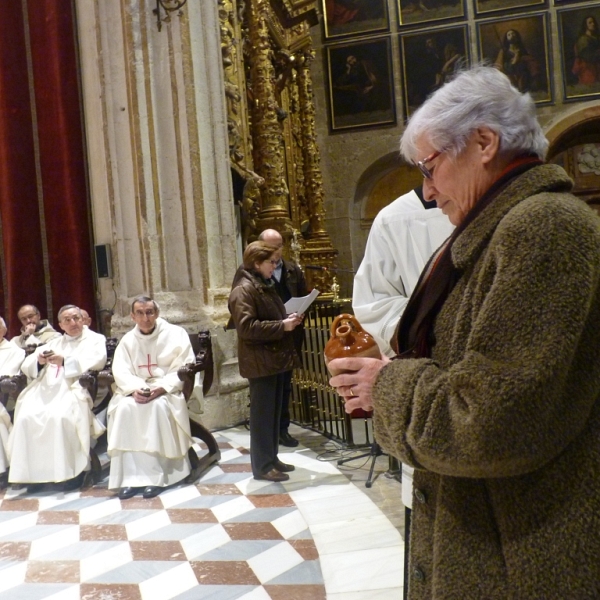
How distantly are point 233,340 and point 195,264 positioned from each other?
0.86 meters

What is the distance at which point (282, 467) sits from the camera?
16.4ft

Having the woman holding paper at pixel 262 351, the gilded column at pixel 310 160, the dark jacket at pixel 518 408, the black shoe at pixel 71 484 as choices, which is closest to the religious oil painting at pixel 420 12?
the gilded column at pixel 310 160

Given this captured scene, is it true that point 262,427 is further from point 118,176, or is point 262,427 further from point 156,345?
point 118,176

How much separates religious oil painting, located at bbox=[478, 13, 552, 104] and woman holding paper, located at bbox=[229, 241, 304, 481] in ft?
36.0

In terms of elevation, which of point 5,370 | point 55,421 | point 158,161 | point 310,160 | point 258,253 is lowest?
point 55,421

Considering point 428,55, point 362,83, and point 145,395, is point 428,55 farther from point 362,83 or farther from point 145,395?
point 145,395

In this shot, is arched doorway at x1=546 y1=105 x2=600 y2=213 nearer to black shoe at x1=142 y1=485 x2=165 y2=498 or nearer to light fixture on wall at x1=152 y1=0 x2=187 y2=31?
light fixture on wall at x1=152 y1=0 x2=187 y2=31

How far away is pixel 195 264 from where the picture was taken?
21.7ft

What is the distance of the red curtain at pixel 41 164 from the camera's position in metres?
6.98

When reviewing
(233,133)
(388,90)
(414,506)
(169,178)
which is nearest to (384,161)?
(388,90)

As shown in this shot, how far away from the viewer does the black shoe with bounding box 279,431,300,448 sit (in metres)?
5.87

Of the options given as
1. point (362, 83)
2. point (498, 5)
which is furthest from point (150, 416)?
point (498, 5)

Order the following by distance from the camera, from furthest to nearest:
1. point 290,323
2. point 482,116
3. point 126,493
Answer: point 290,323 < point 126,493 < point 482,116

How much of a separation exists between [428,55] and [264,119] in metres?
6.55
